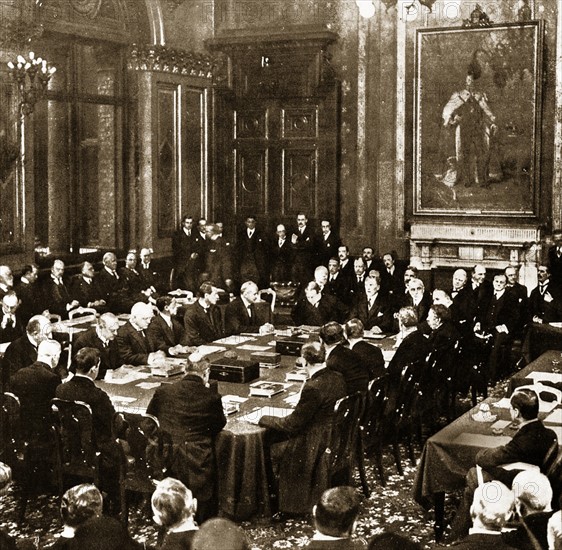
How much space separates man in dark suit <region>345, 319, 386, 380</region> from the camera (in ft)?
27.0

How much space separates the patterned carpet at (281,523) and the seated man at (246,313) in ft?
10.9

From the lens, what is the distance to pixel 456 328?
969cm

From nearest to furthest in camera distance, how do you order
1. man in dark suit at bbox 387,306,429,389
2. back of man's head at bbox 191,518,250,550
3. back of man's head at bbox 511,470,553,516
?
back of man's head at bbox 191,518,250,550 → back of man's head at bbox 511,470,553,516 → man in dark suit at bbox 387,306,429,389

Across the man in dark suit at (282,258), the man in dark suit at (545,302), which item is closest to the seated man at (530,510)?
the man in dark suit at (545,302)

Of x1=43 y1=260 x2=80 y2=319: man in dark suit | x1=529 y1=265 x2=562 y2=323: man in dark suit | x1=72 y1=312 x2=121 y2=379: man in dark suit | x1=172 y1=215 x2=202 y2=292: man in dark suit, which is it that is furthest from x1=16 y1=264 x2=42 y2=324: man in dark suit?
x1=529 y1=265 x2=562 y2=323: man in dark suit

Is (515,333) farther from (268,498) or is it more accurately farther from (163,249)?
(163,249)

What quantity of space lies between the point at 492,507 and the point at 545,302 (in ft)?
25.0

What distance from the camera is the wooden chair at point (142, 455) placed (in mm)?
6562

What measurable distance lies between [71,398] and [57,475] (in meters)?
0.59

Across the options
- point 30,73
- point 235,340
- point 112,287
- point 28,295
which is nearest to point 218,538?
point 235,340

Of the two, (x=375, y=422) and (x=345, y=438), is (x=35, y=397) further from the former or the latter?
(x=375, y=422)

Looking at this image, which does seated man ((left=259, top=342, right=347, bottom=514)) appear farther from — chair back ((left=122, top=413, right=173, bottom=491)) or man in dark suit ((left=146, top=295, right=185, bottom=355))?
man in dark suit ((left=146, top=295, right=185, bottom=355))

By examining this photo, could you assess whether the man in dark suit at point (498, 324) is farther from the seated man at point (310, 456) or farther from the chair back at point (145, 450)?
the chair back at point (145, 450)

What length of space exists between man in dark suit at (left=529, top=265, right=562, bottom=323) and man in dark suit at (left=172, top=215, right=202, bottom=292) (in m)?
5.30
